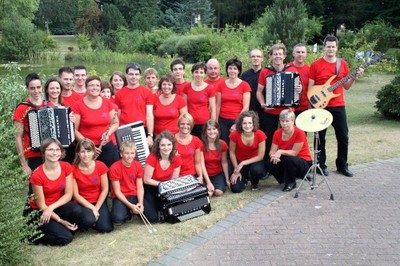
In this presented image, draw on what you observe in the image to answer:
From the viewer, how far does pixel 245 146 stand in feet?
24.0

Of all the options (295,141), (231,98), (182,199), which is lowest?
(182,199)

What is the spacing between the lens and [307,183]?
7.52m

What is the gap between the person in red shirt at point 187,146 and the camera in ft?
22.3

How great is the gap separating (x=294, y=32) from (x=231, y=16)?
39.4 metres

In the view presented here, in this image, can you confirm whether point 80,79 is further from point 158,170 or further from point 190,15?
point 190,15

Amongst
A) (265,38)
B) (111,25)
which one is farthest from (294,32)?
(111,25)

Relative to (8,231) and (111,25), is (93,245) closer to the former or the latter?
(8,231)

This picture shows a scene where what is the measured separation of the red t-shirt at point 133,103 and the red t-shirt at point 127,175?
102 centimetres

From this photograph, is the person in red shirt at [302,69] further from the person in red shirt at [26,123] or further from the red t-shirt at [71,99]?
the person in red shirt at [26,123]

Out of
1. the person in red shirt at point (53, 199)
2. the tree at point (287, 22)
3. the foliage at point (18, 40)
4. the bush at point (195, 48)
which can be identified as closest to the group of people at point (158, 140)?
the person in red shirt at point (53, 199)

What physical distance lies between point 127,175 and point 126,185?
0.47 feet

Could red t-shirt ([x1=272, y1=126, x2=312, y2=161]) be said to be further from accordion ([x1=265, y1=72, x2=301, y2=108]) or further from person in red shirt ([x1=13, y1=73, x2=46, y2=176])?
person in red shirt ([x1=13, y1=73, x2=46, y2=176])

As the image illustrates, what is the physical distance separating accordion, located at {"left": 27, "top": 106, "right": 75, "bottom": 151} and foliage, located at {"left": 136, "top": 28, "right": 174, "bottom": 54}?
3750cm

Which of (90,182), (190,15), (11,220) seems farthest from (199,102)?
(190,15)
